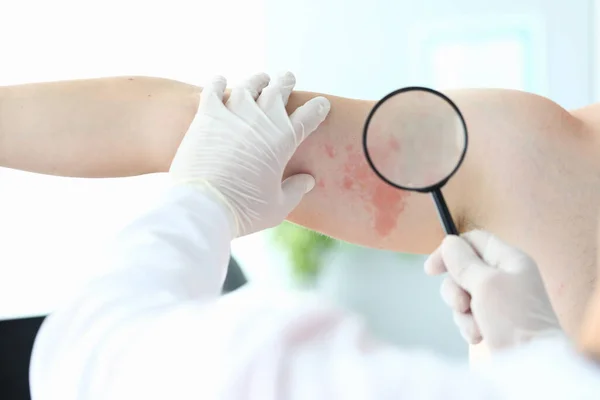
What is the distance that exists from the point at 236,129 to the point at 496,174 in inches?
16.0

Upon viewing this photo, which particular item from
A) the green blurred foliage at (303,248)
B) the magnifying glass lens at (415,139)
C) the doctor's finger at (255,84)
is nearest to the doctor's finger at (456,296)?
the magnifying glass lens at (415,139)

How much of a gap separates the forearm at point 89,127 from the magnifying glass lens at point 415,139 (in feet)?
1.01

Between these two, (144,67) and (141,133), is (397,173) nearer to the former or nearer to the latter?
(141,133)

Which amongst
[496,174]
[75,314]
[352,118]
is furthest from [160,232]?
[496,174]

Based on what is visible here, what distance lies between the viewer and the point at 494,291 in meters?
0.55

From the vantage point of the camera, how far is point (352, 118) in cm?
93

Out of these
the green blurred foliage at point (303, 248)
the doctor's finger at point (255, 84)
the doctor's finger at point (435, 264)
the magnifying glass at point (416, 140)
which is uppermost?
the doctor's finger at point (255, 84)

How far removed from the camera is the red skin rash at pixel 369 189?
0.93 metres

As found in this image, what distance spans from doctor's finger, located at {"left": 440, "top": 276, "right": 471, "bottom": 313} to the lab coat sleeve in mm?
203

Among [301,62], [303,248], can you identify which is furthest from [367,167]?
[301,62]

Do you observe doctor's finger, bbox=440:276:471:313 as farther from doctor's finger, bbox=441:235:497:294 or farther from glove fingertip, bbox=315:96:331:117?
glove fingertip, bbox=315:96:331:117

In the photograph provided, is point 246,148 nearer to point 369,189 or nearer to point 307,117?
point 307,117

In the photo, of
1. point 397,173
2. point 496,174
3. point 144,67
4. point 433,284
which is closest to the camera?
point 397,173

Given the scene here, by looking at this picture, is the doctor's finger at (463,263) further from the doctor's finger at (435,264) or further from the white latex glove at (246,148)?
the white latex glove at (246,148)
